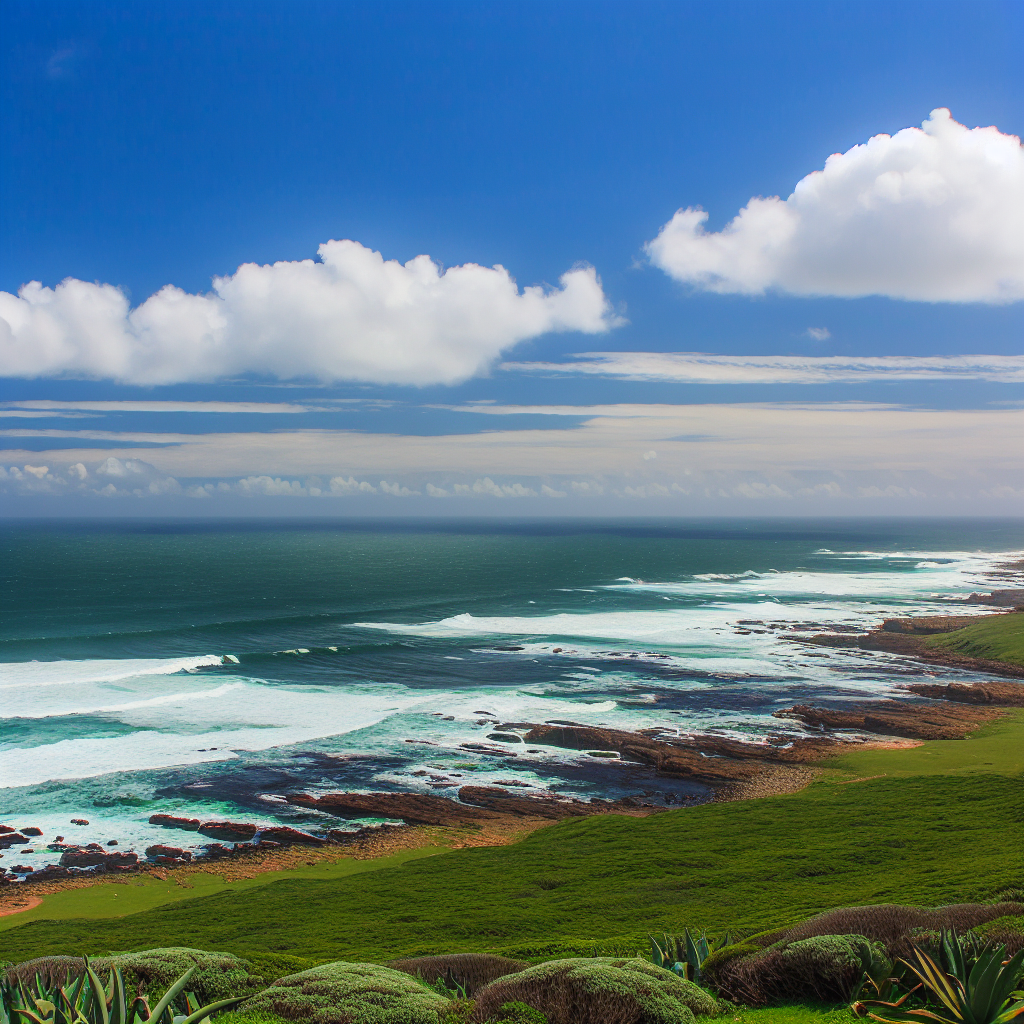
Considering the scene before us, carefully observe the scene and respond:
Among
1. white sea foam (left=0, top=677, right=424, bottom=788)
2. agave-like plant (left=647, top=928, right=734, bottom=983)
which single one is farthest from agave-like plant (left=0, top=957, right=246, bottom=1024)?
white sea foam (left=0, top=677, right=424, bottom=788)

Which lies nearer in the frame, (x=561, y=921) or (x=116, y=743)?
(x=561, y=921)

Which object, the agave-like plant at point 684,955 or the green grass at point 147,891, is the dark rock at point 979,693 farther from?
the agave-like plant at point 684,955

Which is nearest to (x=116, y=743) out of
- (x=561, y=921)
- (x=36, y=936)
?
(x=36, y=936)

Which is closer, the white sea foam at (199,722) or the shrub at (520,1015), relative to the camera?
the shrub at (520,1015)

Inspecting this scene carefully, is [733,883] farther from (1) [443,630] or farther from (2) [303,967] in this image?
(1) [443,630]

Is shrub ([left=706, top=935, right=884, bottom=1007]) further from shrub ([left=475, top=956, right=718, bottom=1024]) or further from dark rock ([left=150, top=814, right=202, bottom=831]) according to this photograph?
dark rock ([left=150, top=814, right=202, bottom=831])

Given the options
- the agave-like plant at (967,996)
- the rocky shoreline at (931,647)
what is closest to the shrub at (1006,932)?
the agave-like plant at (967,996)
